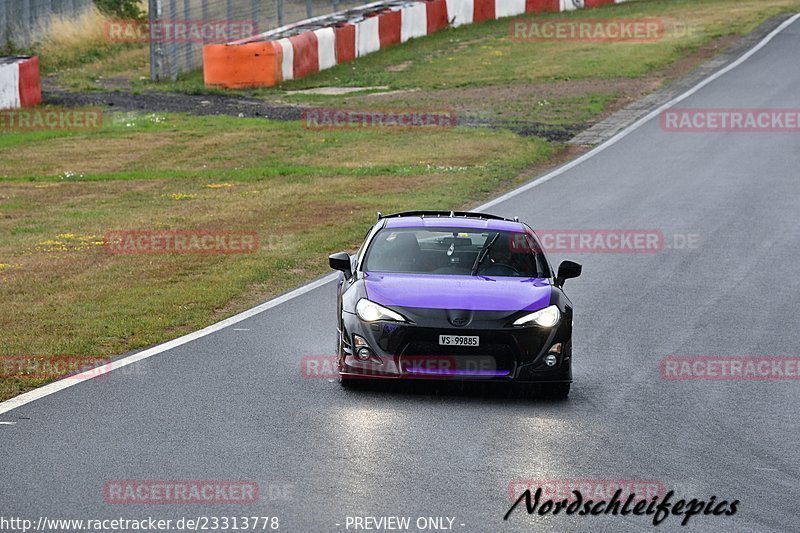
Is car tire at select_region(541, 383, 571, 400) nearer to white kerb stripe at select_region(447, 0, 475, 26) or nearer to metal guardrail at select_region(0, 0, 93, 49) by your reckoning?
metal guardrail at select_region(0, 0, 93, 49)

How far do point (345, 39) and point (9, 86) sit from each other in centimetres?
1098

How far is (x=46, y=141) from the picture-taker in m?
31.7

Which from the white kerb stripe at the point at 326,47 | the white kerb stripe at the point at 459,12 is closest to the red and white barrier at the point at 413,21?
the white kerb stripe at the point at 459,12

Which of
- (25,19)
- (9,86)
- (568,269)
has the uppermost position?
(25,19)

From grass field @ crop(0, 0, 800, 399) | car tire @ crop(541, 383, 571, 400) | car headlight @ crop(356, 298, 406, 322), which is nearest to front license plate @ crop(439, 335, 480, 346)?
car headlight @ crop(356, 298, 406, 322)

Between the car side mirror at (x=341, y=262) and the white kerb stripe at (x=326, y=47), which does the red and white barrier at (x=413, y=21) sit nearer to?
the white kerb stripe at (x=326, y=47)

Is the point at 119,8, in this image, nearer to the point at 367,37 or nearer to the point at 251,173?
the point at 367,37

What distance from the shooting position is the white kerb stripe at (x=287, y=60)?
38.1 metres

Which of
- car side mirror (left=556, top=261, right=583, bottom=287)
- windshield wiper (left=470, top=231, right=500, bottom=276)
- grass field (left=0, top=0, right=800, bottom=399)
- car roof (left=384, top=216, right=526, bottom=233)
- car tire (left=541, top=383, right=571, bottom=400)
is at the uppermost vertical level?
car roof (left=384, top=216, right=526, bottom=233)

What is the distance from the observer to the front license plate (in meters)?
11.5

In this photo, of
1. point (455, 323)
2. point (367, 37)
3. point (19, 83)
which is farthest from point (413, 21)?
point (455, 323)

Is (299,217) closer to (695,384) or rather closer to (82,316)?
(82,316)

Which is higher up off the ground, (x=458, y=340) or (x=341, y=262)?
(x=341, y=262)

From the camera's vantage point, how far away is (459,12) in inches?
1875
